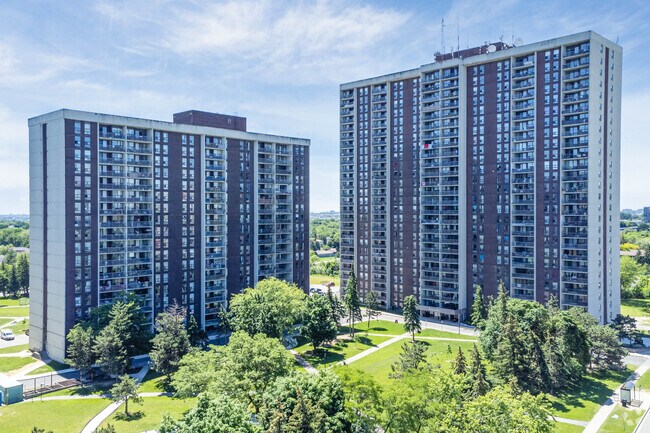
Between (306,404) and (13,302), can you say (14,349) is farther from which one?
(306,404)

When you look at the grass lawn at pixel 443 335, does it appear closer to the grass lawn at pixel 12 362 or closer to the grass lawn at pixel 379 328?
the grass lawn at pixel 379 328

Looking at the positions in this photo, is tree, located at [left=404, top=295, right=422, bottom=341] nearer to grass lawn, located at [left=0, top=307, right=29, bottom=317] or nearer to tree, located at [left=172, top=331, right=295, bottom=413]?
tree, located at [left=172, top=331, right=295, bottom=413]

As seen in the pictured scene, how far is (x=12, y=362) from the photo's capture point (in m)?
83.5

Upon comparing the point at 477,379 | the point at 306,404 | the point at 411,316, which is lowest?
the point at 411,316

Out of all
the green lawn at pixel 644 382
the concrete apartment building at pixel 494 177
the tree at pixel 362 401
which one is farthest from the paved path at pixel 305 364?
the green lawn at pixel 644 382

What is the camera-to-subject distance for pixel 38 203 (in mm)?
89750

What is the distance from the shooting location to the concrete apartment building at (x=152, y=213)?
3342 inches

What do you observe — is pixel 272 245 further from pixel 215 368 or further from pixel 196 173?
pixel 215 368

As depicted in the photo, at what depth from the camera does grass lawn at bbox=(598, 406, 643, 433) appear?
186 ft

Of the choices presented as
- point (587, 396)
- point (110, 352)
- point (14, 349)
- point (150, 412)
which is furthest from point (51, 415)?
point (587, 396)

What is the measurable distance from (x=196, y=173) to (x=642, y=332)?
10499cm

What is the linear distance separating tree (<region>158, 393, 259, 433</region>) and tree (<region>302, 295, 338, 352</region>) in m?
46.8

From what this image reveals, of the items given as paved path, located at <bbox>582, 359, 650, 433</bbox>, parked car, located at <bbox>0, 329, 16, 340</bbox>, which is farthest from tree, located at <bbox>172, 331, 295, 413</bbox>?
parked car, located at <bbox>0, 329, 16, 340</bbox>

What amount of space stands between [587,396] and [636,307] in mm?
74331
